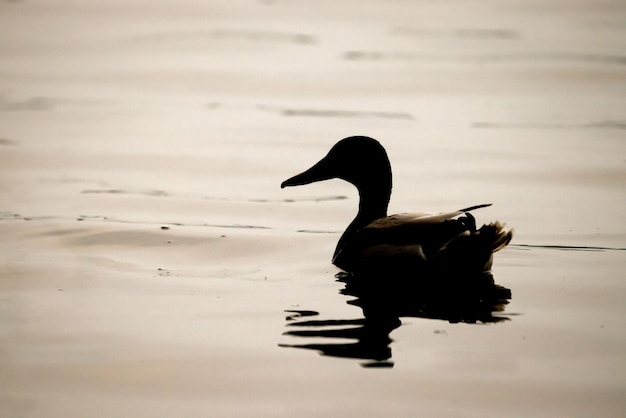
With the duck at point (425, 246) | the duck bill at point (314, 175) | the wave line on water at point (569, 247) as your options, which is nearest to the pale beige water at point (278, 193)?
the wave line on water at point (569, 247)

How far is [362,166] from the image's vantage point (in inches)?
319

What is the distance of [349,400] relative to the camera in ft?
16.8

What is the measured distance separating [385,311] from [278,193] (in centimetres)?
Answer: 375

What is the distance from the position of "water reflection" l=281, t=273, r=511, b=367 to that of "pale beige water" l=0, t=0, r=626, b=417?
93mm

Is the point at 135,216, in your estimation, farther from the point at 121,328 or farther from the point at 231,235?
the point at 121,328

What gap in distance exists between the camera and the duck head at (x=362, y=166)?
805 centimetres

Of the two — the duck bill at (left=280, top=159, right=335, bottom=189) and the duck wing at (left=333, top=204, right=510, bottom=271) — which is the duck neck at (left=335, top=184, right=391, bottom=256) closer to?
the duck bill at (left=280, top=159, right=335, bottom=189)

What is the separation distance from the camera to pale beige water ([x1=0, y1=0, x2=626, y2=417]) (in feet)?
17.9

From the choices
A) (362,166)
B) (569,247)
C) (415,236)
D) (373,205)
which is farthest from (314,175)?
(569,247)

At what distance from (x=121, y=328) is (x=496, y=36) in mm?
12391

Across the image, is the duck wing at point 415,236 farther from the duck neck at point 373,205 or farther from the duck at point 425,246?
the duck neck at point 373,205

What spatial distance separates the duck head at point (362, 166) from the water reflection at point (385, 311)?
A: 81 centimetres

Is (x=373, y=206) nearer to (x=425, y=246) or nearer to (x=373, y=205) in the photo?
(x=373, y=205)

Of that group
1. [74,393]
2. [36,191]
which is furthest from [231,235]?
[74,393]
